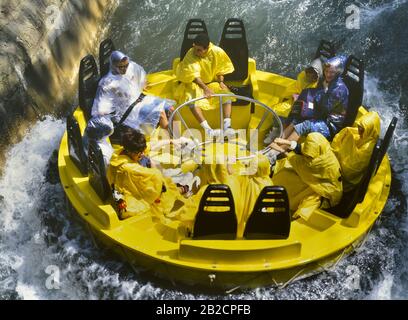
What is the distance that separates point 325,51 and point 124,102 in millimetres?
2780

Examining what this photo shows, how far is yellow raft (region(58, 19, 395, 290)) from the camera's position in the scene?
6.37 metres

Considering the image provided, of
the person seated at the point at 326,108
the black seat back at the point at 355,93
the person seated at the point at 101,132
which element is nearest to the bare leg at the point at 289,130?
the person seated at the point at 326,108

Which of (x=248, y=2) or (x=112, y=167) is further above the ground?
(x=248, y=2)

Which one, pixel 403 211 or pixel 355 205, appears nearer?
pixel 355 205

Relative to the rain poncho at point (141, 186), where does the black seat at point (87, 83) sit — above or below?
above

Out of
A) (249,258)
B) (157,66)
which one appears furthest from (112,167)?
(157,66)

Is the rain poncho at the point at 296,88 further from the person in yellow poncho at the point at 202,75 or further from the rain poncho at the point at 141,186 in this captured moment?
the rain poncho at the point at 141,186

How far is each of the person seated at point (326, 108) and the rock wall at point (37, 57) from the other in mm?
4093

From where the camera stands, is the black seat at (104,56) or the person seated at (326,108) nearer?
the person seated at (326,108)

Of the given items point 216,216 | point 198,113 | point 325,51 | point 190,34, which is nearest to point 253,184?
point 216,216

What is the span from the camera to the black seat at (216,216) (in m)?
6.16

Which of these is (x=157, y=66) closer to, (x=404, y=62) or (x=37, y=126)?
(x=37, y=126)

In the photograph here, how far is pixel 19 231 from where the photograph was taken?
7.93 meters
